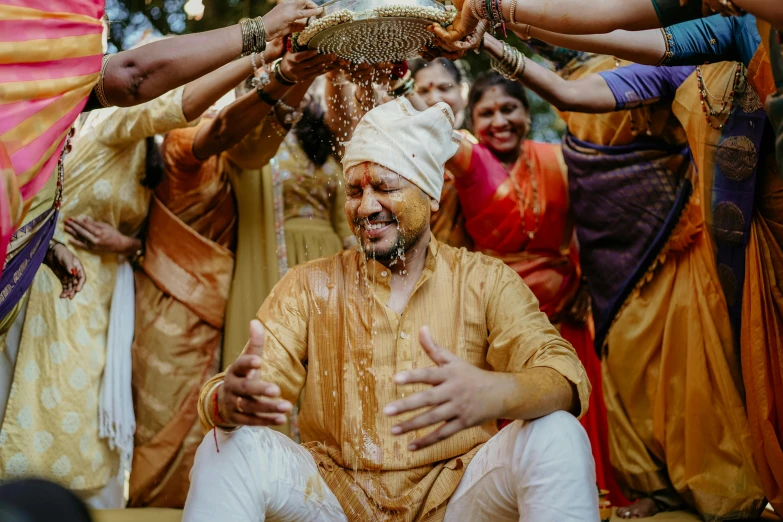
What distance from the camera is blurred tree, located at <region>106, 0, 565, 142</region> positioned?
640 centimetres

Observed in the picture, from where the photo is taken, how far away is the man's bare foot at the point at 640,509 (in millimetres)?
4055

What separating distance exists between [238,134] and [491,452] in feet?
7.25

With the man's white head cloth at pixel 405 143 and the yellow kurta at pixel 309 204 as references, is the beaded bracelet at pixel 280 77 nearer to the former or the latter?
the man's white head cloth at pixel 405 143

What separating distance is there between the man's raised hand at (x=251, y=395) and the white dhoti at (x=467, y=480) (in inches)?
5.8

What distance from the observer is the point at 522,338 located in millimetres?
2930

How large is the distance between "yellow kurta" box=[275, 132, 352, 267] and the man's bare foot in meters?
1.91

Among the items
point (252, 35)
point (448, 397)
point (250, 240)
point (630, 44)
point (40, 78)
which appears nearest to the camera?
point (448, 397)

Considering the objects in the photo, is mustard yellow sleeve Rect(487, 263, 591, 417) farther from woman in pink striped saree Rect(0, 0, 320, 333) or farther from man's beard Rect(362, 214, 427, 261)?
woman in pink striped saree Rect(0, 0, 320, 333)

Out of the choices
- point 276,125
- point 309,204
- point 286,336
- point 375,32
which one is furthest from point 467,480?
point 309,204

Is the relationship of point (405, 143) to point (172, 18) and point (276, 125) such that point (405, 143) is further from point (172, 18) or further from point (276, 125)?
point (172, 18)

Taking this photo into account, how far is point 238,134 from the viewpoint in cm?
432

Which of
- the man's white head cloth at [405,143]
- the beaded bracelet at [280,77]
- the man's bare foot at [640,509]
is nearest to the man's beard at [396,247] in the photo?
the man's white head cloth at [405,143]

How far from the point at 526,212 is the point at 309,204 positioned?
1141 millimetres

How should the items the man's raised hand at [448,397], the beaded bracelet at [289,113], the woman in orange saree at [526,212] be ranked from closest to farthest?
the man's raised hand at [448,397] < the beaded bracelet at [289,113] < the woman in orange saree at [526,212]
